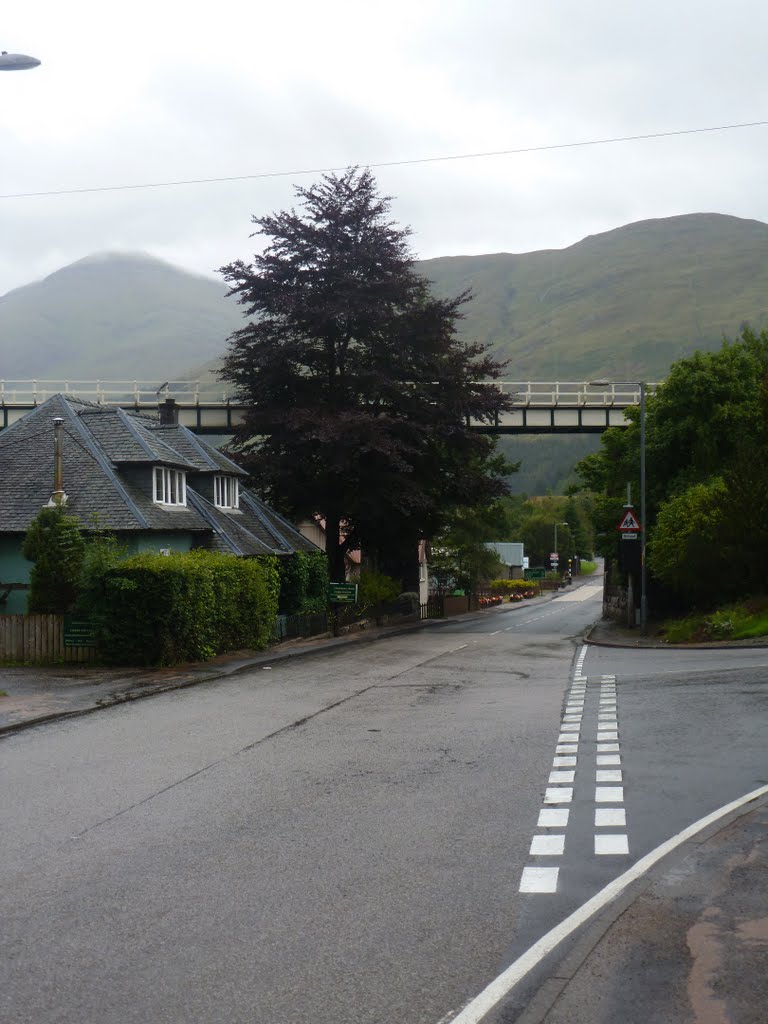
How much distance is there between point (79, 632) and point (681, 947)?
22602mm

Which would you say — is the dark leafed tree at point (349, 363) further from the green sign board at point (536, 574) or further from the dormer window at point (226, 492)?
the green sign board at point (536, 574)

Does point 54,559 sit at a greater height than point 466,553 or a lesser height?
greater

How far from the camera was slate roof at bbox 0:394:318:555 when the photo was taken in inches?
1271

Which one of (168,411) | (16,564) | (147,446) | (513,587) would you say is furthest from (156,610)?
(513,587)

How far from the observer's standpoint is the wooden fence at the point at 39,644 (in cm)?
2747

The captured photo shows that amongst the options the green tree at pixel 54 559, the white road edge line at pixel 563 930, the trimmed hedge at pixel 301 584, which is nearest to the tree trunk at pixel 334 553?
the trimmed hedge at pixel 301 584

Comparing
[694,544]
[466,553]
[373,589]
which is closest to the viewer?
[694,544]

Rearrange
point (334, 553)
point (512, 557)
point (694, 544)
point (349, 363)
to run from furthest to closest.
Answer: point (512, 557)
point (334, 553)
point (349, 363)
point (694, 544)

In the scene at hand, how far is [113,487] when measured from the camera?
108 feet

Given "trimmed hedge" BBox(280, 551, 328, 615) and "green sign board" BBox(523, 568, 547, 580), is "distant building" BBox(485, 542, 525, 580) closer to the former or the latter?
"green sign board" BBox(523, 568, 547, 580)

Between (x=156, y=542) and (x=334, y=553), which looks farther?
(x=334, y=553)

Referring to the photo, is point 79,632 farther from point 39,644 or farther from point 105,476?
point 105,476

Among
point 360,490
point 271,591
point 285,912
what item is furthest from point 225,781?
point 360,490

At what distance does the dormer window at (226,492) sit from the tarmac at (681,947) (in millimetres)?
31605
